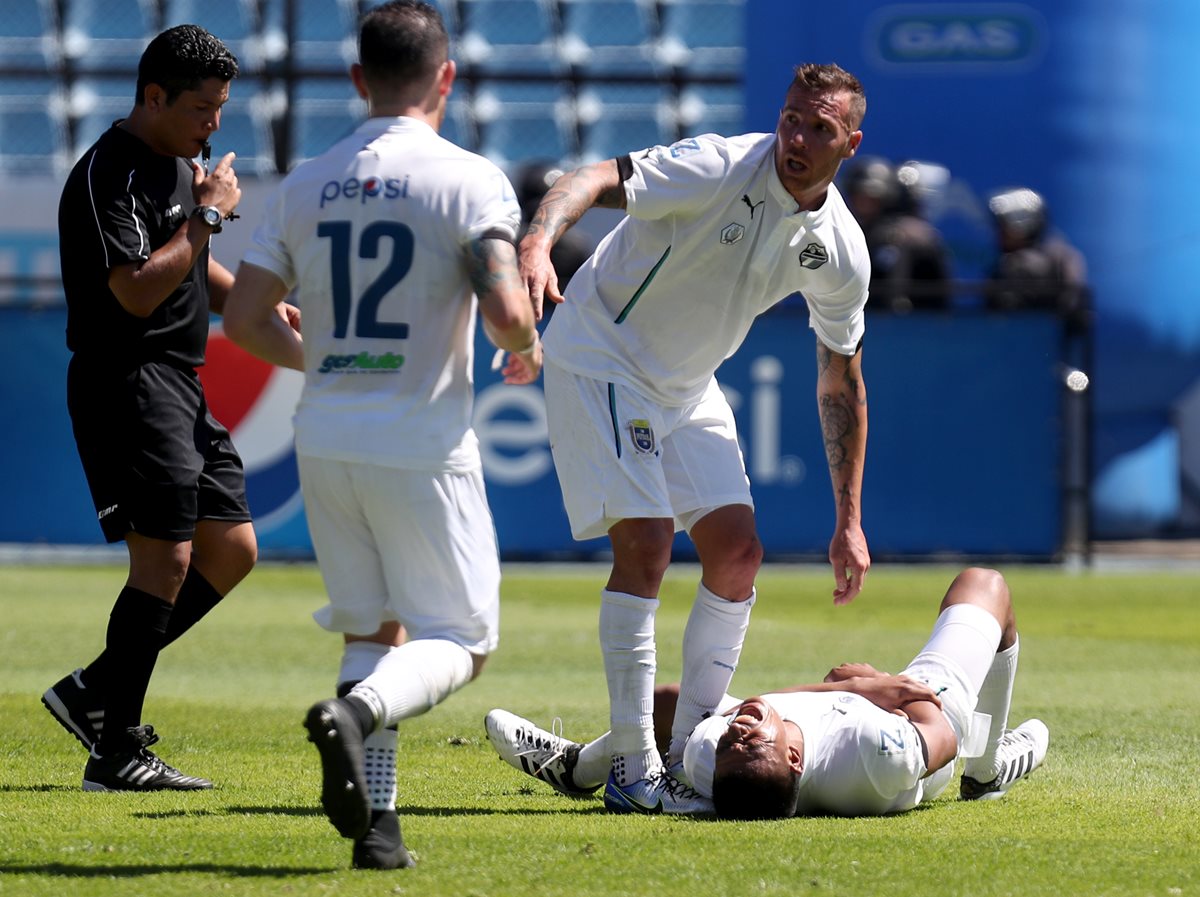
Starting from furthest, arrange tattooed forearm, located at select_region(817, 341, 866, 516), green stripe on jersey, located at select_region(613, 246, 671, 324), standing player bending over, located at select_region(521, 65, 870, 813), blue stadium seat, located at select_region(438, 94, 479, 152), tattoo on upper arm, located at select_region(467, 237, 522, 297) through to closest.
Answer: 1. blue stadium seat, located at select_region(438, 94, 479, 152)
2. tattooed forearm, located at select_region(817, 341, 866, 516)
3. green stripe on jersey, located at select_region(613, 246, 671, 324)
4. standing player bending over, located at select_region(521, 65, 870, 813)
5. tattoo on upper arm, located at select_region(467, 237, 522, 297)

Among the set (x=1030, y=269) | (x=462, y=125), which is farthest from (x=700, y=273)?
(x=462, y=125)

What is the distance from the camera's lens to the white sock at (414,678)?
428 centimetres

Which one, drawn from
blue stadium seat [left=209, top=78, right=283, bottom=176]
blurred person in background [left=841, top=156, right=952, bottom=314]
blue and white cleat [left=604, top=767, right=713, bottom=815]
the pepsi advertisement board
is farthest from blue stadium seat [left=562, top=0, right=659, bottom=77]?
blue and white cleat [left=604, top=767, right=713, bottom=815]

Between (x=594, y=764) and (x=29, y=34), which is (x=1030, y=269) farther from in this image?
(x=29, y=34)

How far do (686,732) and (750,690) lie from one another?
2421mm

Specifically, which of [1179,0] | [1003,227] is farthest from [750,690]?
[1179,0]

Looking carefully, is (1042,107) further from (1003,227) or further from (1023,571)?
(1023,571)

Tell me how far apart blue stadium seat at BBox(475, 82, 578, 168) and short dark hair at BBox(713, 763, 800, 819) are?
64.2ft

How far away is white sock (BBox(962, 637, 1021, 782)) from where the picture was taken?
5.67 m

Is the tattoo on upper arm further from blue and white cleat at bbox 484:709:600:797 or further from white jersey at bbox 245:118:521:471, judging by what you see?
blue and white cleat at bbox 484:709:600:797

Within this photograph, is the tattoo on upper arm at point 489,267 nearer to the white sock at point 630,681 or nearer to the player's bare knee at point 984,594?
the white sock at point 630,681

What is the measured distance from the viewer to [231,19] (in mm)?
24938

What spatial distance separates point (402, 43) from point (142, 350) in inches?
68.4

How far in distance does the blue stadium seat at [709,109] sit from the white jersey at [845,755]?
1927cm
